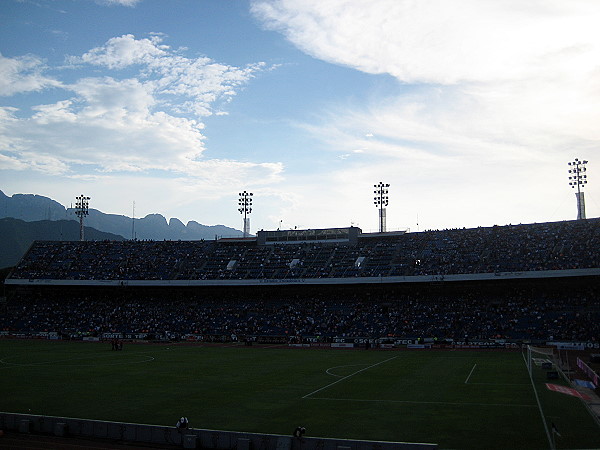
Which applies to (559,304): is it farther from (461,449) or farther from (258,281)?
(461,449)

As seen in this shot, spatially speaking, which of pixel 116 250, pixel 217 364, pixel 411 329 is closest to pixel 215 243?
pixel 116 250

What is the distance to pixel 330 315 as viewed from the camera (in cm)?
7625

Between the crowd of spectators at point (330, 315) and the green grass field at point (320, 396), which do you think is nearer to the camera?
the green grass field at point (320, 396)

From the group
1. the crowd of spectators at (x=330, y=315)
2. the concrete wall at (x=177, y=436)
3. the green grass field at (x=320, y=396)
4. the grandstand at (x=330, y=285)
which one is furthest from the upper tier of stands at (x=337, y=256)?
the concrete wall at (x=177, y=436)

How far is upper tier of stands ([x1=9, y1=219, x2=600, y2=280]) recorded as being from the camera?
7175 cm

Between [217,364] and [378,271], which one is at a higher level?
[378,271]

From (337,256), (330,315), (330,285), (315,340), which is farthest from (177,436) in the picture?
(337,256)

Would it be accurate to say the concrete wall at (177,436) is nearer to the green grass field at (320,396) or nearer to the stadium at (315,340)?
the stadium at (315,340)

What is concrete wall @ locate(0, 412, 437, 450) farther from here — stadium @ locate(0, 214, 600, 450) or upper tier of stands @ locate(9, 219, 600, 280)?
upper tier of stands @ locate(9, 219, 600, 280)

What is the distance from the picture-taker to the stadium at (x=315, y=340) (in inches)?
918

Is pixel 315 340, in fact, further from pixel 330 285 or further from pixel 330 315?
pixel 330 285

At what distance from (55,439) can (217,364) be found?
24.5m

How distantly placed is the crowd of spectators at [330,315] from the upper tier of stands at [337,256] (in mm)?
3963

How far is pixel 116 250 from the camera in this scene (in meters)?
97.7
